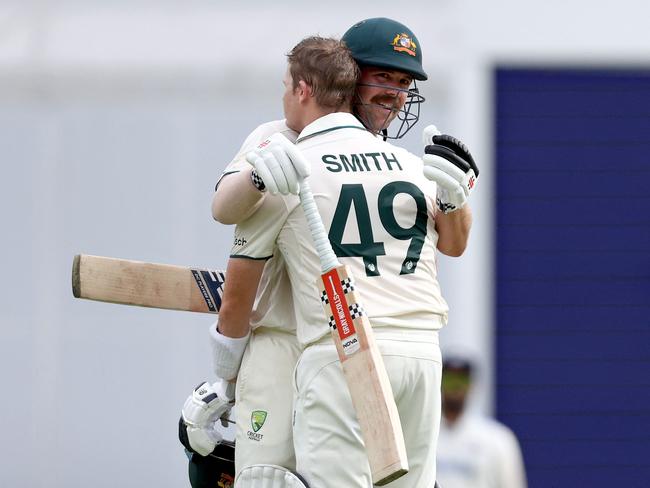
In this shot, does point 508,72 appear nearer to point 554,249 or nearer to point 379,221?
point 554,249

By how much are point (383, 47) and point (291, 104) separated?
278 mm

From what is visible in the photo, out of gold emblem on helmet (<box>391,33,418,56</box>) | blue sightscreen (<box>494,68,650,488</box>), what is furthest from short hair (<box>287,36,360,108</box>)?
blue sightscreen (<box>494,68,650,488</box>)

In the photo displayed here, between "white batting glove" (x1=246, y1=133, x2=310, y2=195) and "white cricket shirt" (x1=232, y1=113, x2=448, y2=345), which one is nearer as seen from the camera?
"white batting glove" (x1=246, y1=133, x2=310, y2=195)

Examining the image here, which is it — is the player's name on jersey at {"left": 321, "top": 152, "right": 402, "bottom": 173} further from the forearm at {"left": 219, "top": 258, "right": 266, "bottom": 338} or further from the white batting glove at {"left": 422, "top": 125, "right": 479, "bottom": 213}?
the forearm at {"left": 219, "top": 258, "right": 266, "bottom": 338}

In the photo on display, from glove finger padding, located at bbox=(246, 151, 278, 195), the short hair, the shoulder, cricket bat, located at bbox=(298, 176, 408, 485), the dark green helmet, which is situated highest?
the dark green helmet

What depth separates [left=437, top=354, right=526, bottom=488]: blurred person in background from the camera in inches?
270

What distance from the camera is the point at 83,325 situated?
866cm

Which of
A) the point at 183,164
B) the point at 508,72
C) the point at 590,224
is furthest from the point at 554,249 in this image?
the point at 183,164

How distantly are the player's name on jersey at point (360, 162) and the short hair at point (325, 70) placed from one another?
0.54 ft

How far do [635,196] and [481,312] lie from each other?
1.20 meters

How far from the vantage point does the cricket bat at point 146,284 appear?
4.00m

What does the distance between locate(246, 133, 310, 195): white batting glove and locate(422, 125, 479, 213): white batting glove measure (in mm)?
313

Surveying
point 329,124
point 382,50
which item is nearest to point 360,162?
point 329,124

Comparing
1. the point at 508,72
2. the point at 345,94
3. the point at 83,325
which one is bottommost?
the point at 83,325
